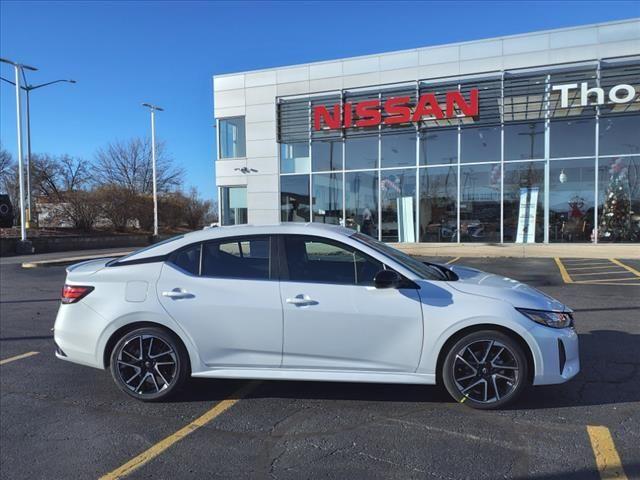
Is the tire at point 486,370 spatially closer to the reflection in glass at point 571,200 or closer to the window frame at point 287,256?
the window frame at point 287,256

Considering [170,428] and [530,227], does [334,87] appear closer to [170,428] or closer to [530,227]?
[530,227]

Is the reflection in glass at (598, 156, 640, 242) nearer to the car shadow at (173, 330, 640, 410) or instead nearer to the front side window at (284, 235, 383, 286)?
the car shadow at (173, 330, 640, 410)

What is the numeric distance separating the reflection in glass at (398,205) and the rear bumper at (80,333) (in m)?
17.4

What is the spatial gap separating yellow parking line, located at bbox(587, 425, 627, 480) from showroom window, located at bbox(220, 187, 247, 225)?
2101 cm

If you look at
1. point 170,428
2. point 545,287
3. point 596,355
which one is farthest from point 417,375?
point 545,287

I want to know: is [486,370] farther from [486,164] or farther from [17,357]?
[486,164]

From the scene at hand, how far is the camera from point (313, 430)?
3.83 metres

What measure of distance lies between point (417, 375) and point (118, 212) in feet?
135

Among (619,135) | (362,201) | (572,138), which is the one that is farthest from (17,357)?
(619,135)

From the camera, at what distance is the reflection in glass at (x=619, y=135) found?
17766 mm

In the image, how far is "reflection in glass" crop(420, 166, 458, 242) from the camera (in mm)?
19984

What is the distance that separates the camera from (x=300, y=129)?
22078 mm

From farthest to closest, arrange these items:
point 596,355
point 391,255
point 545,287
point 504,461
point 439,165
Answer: point 439,165, point 545,287, point 596,355, point 391,255, point 504,461

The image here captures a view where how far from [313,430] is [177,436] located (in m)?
1.03
